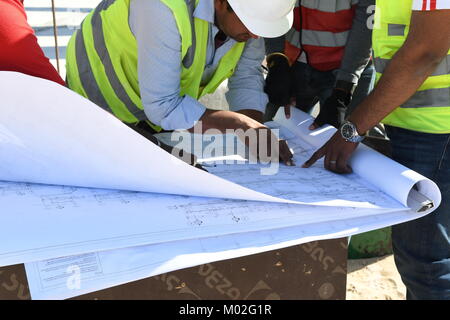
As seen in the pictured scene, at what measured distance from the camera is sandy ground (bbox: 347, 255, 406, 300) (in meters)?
2.71

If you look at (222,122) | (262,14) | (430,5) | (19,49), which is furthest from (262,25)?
(19,49)

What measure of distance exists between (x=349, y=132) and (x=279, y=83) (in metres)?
0.65

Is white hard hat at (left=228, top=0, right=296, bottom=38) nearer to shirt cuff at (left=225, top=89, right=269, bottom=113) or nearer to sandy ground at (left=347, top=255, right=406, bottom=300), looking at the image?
shirt cuff at (left=225, top=89, right=269, bottom=113)

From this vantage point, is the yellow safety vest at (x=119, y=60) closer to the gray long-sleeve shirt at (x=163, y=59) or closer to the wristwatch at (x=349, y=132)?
the gray long-sleeve shirt at (x=163, y=59)

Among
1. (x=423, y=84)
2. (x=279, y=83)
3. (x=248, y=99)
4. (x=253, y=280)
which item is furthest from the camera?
(x=279, y=83)

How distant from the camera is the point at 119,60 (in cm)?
176

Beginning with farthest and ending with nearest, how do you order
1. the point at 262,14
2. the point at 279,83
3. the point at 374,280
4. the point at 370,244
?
the point at 370,244, the point at 374,280, the point at 279,83, the point at 262,14

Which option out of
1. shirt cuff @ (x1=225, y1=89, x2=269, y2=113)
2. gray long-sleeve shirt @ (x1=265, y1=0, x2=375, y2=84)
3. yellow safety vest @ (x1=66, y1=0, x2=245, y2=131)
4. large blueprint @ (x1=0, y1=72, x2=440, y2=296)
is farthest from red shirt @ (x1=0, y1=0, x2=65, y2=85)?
gray long-sleeve shirt @ (x1=265, y1=0, x2=375, y2=84)

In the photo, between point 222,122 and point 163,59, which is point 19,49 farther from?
point 222,122

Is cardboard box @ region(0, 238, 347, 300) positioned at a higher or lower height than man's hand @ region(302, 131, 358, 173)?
lower

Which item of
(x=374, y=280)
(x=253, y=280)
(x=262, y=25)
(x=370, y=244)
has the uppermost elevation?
(x=262, y=25)

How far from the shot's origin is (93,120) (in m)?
1.21

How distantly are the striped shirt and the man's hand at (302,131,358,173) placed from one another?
16.6 inches
